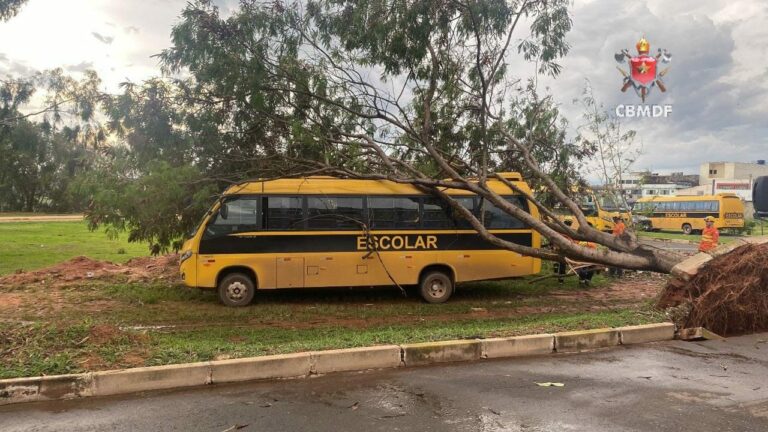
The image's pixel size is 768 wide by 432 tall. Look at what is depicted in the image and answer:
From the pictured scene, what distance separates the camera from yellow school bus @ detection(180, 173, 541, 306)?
405 inches

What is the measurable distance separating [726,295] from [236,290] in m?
8.26

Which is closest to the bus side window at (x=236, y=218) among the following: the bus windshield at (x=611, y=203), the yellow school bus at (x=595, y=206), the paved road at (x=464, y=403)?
the paved road at (x=464, y=403)

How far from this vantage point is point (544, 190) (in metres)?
14.3

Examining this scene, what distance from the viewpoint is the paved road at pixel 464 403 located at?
14.5 ft

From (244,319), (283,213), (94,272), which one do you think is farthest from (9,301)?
(283,213)

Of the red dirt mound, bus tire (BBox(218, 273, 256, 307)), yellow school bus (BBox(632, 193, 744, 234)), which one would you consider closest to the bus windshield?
bus tire (BBox(218, 273, 256, 307))

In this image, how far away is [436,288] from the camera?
442 inches

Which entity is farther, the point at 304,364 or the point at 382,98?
the point at 382,98

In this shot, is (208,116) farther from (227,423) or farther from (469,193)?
(227,423)

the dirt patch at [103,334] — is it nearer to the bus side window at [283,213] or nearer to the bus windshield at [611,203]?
the bus side window at [283,213]

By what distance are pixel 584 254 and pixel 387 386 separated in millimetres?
6456

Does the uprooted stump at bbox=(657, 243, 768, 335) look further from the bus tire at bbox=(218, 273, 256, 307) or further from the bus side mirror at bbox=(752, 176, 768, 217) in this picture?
the bus tire at bbox=(218, 273, 256, 307)

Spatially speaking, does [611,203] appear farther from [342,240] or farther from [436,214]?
[342,240]

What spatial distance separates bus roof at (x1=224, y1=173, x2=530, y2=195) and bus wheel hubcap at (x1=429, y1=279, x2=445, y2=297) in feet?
6.19
